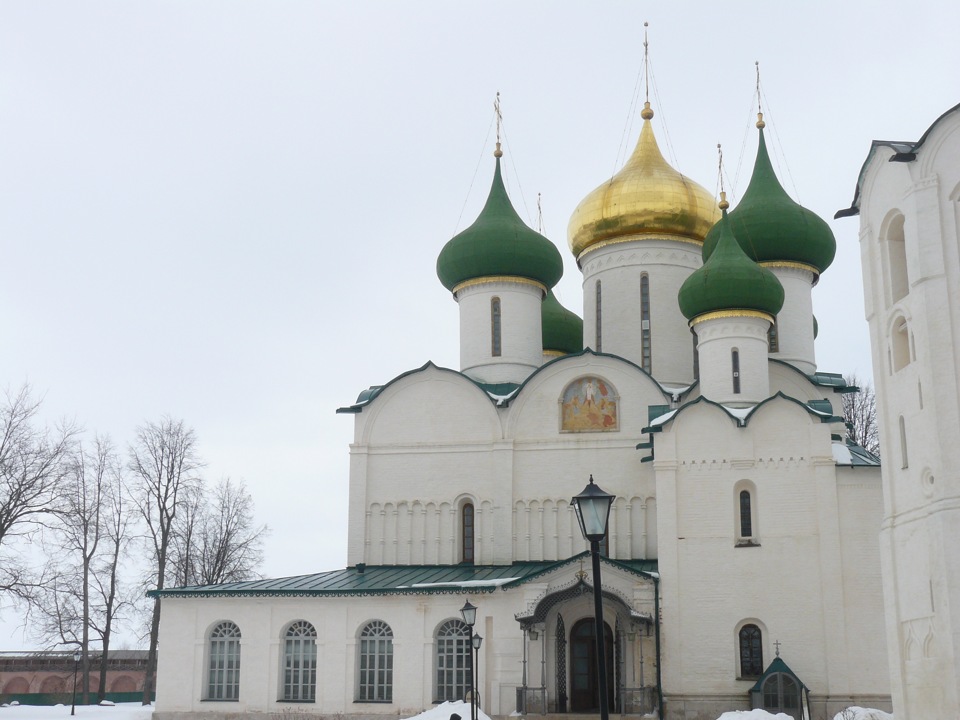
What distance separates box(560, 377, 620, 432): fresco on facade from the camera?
21.0 meters

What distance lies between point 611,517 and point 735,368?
3.27m

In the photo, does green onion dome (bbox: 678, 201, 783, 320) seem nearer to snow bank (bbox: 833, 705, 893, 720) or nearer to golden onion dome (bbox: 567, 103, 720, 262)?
golden onion dome (bbox: 567, 103, 720, 262)

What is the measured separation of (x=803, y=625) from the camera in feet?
59.9

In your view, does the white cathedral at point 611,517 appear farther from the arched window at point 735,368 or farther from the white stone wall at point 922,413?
the white stone wall at point 922,413

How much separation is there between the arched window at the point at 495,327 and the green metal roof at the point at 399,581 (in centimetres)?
421

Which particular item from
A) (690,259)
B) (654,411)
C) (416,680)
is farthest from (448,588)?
(690,259)

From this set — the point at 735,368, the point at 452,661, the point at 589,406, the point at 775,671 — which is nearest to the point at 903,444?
the point at 775,671

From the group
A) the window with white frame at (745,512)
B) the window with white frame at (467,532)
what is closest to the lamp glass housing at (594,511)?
the window with white frame at (745,512)

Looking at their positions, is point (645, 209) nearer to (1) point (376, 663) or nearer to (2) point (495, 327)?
(2) point (495, 327)

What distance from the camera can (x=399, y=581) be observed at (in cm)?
2005

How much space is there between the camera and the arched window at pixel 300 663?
19828 millimetres

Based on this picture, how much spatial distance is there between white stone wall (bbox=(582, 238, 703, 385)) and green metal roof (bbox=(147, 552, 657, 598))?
4527 millimetres

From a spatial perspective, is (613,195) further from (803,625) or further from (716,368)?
(803,625)

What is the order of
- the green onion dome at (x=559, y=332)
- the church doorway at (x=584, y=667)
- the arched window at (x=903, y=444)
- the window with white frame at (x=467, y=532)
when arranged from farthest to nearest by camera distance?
the green onion dome at (x=559, y=332)
the window with white frame at (x=467, y=532)
the church doorway at (x=584, y=667)
the arched window at (x=903, y=444)
